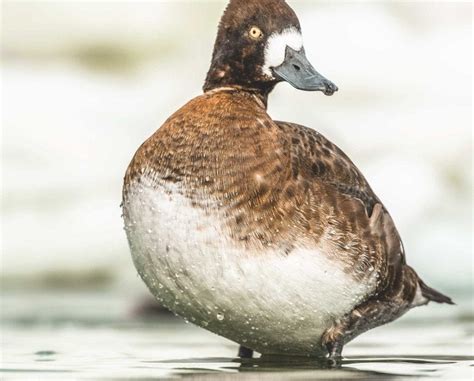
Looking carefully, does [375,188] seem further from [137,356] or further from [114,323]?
[137,356]

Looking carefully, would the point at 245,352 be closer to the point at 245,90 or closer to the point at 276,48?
Result: the point at 245,90

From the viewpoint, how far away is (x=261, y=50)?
7.77m

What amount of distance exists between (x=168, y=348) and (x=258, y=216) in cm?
188

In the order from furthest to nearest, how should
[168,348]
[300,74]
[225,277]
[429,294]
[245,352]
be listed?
1. [168,348]
2. [429,294]
3. [245,352]
4. [300,74]
5. [225,277]

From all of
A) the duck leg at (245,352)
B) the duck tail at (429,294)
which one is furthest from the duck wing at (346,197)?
the duck leg at (245,352)

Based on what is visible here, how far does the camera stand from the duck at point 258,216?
7180 mm

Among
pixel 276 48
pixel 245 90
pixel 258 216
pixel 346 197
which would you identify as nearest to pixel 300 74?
pixel 276 48

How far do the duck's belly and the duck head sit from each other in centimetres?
90

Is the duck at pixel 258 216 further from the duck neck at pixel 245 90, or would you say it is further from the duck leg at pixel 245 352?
the duck leg at pixel 245 352

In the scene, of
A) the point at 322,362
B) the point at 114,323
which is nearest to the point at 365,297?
the point at 322,362

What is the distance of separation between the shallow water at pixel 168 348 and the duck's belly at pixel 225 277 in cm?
24

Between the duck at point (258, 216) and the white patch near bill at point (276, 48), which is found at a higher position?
the white patch near bill at point (276, 48)

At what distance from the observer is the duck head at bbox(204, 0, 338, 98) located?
7766mm

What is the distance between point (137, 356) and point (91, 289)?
5.31 meters
